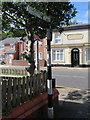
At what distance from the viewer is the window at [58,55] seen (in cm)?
2513

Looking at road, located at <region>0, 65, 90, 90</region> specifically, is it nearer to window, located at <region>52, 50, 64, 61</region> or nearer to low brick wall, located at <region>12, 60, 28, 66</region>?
window, located at <region>52, 50, 64, 61</region>

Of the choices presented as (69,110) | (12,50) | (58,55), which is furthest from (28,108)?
(12,50)

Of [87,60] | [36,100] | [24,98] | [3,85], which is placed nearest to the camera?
[3,85]

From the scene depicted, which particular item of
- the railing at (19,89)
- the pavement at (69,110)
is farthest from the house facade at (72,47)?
the railing at (19,89)

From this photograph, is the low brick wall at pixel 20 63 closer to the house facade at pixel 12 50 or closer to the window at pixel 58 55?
the house facade at pixel 12 50

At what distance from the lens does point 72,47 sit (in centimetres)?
2386

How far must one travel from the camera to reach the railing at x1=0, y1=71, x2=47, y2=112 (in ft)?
10.9

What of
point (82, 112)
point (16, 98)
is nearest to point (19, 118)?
point (16, 98)

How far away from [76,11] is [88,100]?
361cm

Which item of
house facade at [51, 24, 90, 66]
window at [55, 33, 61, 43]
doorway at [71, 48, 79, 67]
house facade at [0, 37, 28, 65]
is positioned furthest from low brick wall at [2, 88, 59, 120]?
house facade at [0, 37, 28, 65]

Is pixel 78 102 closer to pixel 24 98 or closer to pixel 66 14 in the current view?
pixel 24 98

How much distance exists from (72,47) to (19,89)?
68.7 ft

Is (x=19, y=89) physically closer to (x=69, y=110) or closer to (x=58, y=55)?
(x=69, y=110)

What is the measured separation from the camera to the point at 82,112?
15.2 ft
